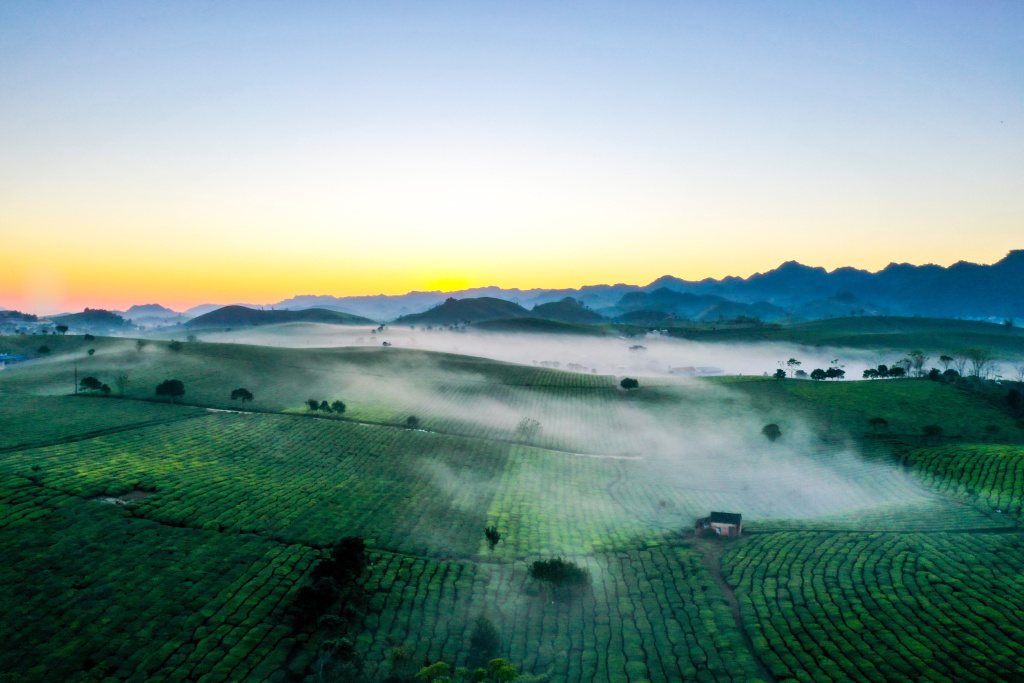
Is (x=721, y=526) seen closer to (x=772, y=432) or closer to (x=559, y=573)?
(x=559, y=573)

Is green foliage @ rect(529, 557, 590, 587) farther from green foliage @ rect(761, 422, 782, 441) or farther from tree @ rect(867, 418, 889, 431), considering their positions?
tree @ rect(867, 418, 889, 431)

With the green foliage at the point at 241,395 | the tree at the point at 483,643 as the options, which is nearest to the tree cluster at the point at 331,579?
the tree at the point at 483,643

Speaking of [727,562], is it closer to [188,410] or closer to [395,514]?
[395,514]

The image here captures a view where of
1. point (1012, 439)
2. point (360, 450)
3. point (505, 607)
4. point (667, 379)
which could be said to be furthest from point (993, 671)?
point (667, 379)

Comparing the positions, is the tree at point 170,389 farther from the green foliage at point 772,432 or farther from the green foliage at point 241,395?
the green foliage at point 772,432

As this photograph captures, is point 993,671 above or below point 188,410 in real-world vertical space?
below

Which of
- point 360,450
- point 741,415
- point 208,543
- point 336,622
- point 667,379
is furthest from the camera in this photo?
point 667,379

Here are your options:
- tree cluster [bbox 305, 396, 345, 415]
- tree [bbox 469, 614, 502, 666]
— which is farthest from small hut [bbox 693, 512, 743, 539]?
tree cluster [bbox 305, 396, 345, 415]

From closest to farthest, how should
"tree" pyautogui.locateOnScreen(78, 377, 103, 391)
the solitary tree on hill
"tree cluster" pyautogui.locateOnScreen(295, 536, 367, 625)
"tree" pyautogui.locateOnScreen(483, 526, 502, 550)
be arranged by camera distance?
"tree cluster" pyautogui.locateOnScreen(295, 536, 367, 625)
"tree" pyautogui.locateOnScreen(483, 526, 502, 550)
"tree" pyautogui.locateOnScreen(78, 377, 103, 391)
the solitary tree on hill
